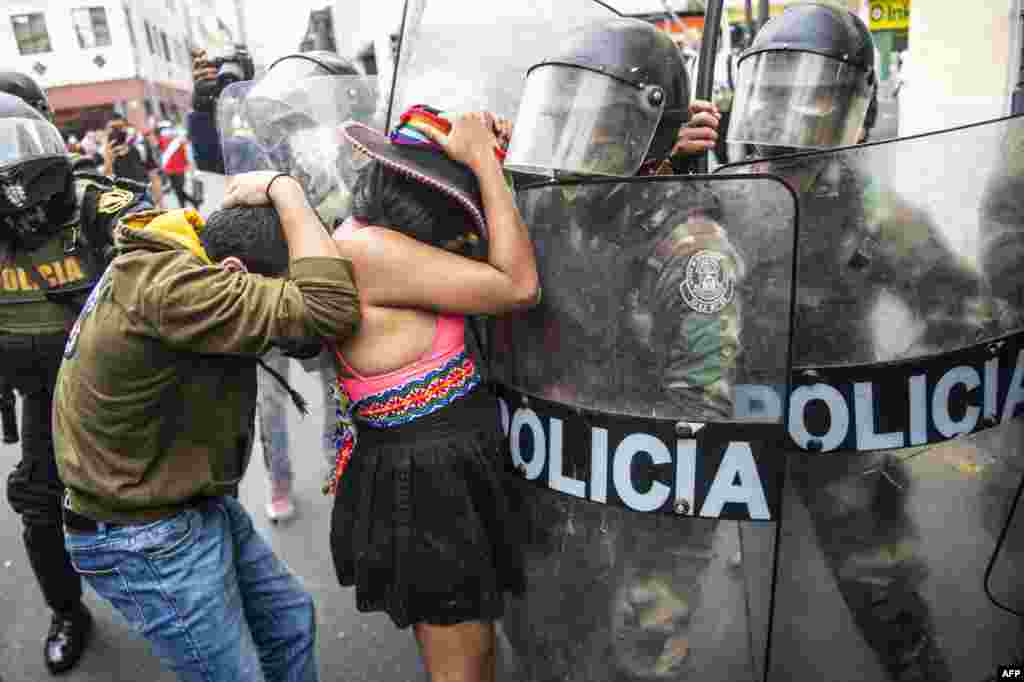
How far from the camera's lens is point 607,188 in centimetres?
165

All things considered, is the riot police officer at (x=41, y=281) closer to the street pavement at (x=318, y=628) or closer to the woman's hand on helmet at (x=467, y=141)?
the street pavement at (x=318, y=628)

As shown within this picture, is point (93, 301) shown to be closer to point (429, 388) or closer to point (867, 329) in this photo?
point (429, 388)

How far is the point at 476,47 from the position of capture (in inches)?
96.7

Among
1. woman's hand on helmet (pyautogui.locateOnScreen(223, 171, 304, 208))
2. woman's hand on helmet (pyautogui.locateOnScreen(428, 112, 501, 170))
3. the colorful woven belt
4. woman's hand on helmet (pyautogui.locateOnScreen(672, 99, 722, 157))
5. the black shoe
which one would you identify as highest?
woman's hand on helmet (pyautogui.locateOnScreen(428, 112, 501, 170))

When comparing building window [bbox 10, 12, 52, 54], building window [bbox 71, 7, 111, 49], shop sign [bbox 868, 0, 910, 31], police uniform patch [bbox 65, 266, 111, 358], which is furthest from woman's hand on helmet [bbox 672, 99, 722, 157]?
building window [bbox 10, 12, 52, 54]

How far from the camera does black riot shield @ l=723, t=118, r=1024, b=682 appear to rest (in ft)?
5.47

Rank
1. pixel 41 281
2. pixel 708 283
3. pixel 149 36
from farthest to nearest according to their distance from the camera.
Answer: pixel 149 36 < pixel 41 281 < pixel 708 283

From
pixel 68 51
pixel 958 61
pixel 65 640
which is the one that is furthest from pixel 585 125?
pixel 68 51

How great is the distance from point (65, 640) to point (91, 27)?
3686cm

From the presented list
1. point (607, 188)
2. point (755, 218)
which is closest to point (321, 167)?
point (607, 188)

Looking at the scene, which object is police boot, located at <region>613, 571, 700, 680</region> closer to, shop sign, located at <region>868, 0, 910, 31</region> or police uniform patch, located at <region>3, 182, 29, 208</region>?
police uniform patch, located at <region>3, 182, 29, 208</region>

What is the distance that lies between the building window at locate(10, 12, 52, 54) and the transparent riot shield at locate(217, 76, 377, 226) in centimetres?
3649

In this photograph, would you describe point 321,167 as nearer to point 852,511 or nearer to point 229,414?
point 229,414

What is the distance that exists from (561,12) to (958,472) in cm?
156
